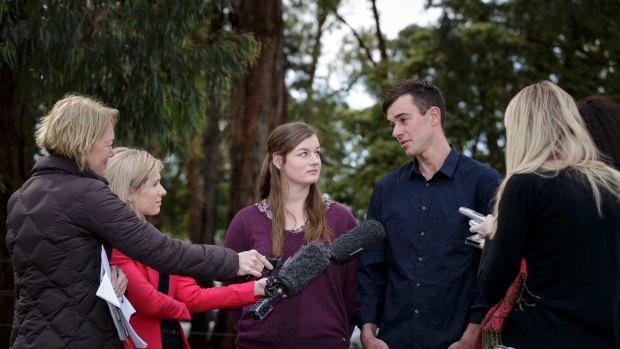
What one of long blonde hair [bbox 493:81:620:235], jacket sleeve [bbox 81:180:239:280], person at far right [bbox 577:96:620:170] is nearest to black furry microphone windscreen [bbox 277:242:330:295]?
jacket sleeve [bbox 81:180:239:280]

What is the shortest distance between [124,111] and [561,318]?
25.0 feet

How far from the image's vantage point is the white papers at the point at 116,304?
13.4 ft

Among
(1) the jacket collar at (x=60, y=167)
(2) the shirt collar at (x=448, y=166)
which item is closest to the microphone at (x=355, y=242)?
(2) the shirt collar at (x=448, y=166)

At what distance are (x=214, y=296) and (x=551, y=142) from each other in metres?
2.14

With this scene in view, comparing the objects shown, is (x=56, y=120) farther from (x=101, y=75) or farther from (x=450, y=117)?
(x=450, y=117)

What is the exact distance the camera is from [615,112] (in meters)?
4.04

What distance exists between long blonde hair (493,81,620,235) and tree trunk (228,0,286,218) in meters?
11.5

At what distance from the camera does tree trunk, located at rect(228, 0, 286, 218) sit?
15070 mm

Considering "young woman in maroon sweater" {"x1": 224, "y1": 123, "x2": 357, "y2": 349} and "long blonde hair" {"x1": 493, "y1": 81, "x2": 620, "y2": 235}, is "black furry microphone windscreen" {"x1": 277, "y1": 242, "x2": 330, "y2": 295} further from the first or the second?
"long blonde hair" {"x1": 493, "y1": 81, "x2": 620, "y2": 235}

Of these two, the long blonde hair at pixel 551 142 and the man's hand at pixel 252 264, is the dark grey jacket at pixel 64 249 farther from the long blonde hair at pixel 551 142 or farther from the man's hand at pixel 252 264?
the long blonde hair at pixel 551 142

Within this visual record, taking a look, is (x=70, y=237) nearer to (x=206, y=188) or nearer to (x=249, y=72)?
(x=249, y=72)

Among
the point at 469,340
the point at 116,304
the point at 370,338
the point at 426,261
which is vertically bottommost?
the point at 370,338

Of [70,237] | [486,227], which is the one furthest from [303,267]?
[70,237]

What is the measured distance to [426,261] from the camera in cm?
502
